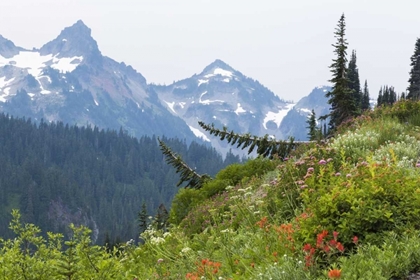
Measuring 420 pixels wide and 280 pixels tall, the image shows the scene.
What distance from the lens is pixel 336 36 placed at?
26266mm

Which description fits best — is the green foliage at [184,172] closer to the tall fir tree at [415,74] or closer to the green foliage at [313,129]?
the green foliage at [313,129]

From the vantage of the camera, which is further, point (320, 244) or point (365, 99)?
point (365, 99)

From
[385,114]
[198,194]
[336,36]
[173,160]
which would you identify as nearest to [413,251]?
[385,114]

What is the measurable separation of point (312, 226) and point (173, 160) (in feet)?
65.3

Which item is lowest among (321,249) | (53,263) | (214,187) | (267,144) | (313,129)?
(53,263)

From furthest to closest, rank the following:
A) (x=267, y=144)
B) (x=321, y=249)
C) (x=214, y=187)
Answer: (x=267, y=144) → (x=214, y=187) → (x=321, y=249)

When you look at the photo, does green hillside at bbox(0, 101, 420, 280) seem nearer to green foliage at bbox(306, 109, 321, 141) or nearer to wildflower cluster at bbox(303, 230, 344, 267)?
wildflower cluster at bbox(303, 230, 344, 267)

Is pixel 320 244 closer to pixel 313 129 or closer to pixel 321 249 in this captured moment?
pixel 321 249

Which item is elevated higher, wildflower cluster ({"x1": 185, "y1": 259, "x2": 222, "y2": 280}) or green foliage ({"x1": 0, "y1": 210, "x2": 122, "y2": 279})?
wildflower cluster ({"x1": 185, "y1": 259, "x2": 222, "y2": 280})

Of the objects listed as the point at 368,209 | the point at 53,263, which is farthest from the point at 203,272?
the point at 53,263

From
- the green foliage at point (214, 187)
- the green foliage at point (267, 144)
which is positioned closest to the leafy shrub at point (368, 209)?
the green foliage at point (214, 187)

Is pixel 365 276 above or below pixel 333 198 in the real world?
below

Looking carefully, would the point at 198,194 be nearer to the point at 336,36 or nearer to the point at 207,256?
the point at 207,256

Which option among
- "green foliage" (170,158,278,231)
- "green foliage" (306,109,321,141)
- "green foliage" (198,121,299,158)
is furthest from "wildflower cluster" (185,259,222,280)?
"green foliage" (198,121,299,158)
